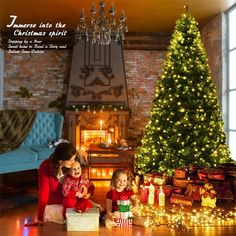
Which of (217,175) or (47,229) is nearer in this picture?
(47,229)

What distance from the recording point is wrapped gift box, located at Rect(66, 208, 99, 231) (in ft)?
10.5

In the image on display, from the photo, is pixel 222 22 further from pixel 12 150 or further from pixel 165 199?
pixel 12 150

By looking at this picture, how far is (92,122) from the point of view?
26.7 ft

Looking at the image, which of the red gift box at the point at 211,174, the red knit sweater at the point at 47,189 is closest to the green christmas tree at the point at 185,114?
the red gift box at the point at 211,174

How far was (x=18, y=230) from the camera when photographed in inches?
128

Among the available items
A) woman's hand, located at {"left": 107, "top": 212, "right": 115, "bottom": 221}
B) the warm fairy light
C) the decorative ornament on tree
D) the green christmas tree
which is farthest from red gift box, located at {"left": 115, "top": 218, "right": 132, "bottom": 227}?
the green christmas tree

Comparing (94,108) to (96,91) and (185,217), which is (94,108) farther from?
(185,217)

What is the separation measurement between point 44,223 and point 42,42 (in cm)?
600

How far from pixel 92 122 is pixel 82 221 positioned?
5.00 m

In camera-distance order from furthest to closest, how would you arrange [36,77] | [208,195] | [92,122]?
[36,77] < [92,122] < [208,195]

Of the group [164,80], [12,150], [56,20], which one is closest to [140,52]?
[56,20]

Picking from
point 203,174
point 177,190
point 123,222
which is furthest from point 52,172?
point 203,174

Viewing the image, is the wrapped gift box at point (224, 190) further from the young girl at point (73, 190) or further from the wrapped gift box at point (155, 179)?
the young girl at point (73, 190)

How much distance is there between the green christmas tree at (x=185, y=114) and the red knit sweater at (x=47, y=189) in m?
2.08
